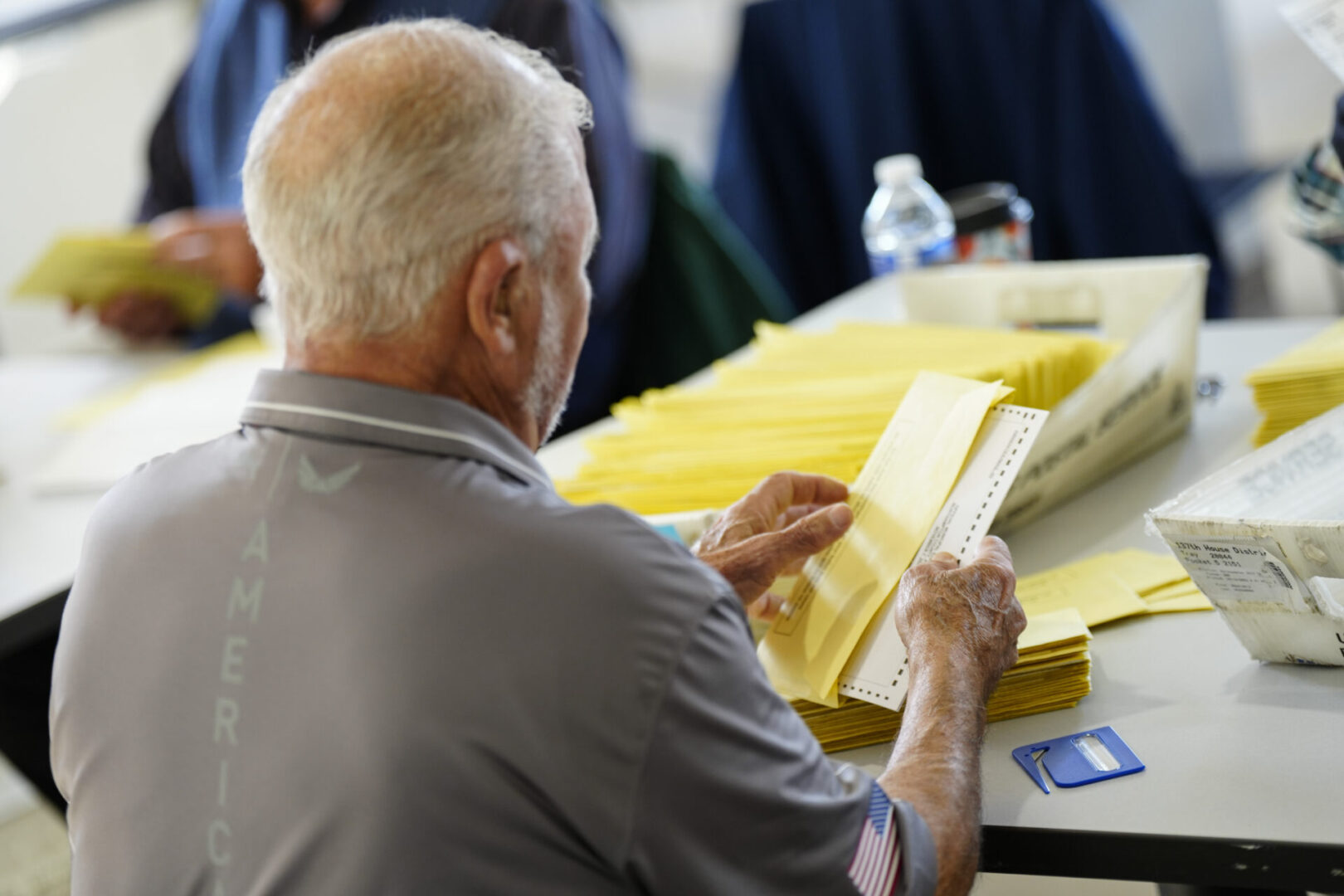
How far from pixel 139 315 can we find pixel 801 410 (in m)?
1.92

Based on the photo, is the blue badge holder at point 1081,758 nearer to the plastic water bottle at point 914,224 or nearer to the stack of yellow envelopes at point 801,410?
the stack of yellow envelopes at point 801,410

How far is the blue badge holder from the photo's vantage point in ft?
2.76

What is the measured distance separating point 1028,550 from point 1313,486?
31 centimetres

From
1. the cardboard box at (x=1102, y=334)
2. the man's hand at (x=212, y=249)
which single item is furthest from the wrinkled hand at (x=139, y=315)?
the cardboard box at (x=1102, y=334)

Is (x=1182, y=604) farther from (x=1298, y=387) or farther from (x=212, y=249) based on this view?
(x=212, y=249)

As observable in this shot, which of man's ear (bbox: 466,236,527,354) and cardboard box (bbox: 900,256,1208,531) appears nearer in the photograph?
man's ear (bbox: 466,236,527,354)

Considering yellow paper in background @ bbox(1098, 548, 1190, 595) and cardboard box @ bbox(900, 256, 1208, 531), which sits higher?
cardboard box @ bbox(900, 256, 1208, 531)

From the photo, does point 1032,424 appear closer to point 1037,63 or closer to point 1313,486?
point 1313,486

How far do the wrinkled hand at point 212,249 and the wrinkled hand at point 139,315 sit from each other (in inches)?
7.5

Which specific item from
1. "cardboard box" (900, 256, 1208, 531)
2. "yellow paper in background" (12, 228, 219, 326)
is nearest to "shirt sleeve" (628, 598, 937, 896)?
"cardboard box" (900, 256, 1208, 531)

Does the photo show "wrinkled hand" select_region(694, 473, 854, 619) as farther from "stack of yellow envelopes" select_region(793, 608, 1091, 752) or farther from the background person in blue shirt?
the background person in blue shirt

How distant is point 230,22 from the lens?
2.74m

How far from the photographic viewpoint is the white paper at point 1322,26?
1.12 m

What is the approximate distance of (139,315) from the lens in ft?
8.80
